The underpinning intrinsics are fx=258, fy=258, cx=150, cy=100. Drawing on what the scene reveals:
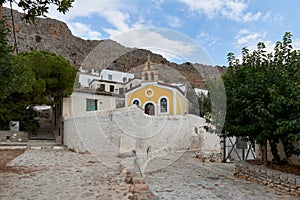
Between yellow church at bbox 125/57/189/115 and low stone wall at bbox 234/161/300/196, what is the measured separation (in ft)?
41.1

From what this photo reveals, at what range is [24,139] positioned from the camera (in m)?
14.6

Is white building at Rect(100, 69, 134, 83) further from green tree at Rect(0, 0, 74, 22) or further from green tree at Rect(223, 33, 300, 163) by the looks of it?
green tree at Rect(0, 0, 74, 22)

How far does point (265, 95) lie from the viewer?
650 centimetres

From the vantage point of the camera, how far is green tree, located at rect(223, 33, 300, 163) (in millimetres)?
5750

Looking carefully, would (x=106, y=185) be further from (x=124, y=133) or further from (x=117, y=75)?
(x=117, y=75)

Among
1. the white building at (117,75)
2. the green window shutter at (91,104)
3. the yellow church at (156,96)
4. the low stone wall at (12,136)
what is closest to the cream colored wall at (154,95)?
the yellow church at (156,96)

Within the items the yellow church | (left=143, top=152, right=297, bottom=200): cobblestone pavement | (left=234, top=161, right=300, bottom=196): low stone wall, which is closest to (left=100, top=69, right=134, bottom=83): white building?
the yellow church

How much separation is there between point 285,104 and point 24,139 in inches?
537

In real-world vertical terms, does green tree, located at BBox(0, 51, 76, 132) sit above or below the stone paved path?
above

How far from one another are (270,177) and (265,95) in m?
2.07

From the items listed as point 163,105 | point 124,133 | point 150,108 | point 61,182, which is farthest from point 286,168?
point 150,108

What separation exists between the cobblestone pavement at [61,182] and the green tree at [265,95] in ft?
11.4

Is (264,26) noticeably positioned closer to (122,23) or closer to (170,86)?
(122,23)

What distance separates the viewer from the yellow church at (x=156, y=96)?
20.6m
